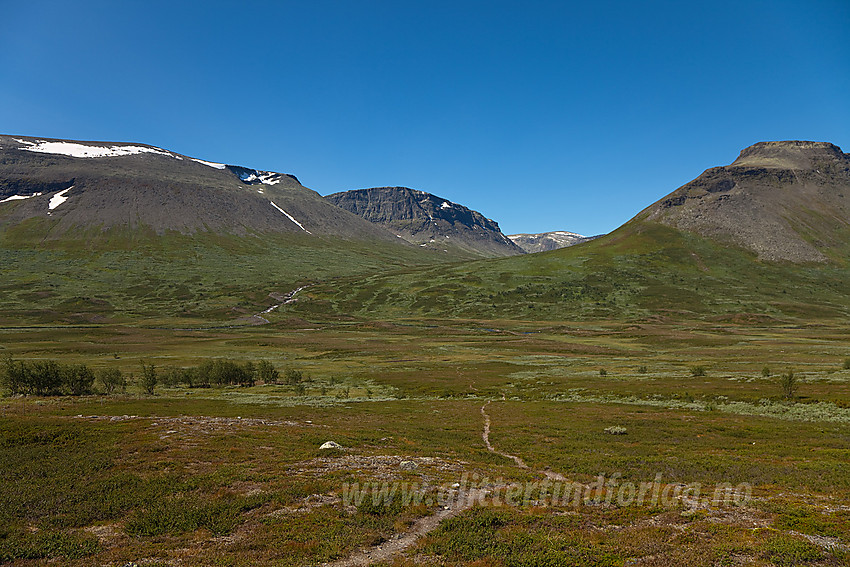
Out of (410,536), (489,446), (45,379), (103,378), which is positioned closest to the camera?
(410,536)

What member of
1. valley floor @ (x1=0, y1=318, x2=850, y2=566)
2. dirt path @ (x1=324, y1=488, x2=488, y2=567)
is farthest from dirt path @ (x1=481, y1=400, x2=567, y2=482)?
dirt path @ (x1=324, y1=488, x2=488, y2=567)

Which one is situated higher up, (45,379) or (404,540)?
(404,540)

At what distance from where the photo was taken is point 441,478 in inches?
1017

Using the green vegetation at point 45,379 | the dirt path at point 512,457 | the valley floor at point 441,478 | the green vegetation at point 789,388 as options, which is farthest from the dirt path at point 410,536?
the green vegetation at point 45,379

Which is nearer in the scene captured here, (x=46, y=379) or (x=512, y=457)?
(x=512, y=457)

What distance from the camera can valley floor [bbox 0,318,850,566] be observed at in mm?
16562

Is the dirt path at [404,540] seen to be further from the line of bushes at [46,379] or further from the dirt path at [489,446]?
the line of bushes at [46,379]

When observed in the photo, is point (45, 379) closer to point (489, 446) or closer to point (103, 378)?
point (103, 378)

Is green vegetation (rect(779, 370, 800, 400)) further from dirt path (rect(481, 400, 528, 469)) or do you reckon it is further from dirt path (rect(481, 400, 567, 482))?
dirt path (rect(481, 400, 567, 482))

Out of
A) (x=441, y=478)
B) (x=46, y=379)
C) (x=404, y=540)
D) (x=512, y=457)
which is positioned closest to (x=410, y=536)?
(x=404, y=540)

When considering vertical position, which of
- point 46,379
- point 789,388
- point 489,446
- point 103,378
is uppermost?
point 46,379

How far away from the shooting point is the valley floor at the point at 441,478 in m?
16.6

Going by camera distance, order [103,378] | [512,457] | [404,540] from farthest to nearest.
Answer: [103,378] < [512,457] < [404,540]

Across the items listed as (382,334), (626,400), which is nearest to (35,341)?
(382,334)
